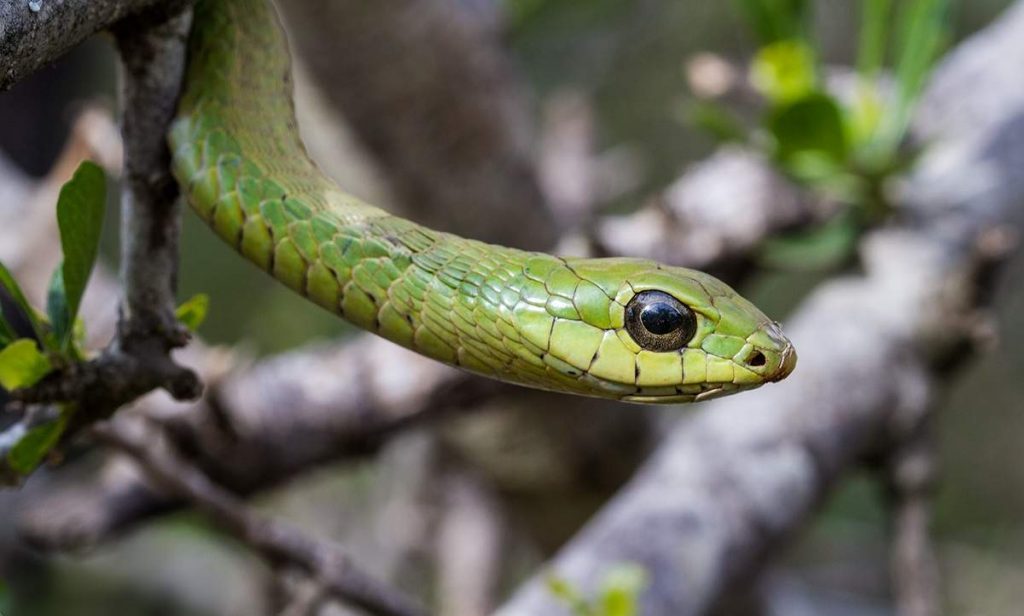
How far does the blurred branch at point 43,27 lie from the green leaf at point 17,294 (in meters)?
0.21

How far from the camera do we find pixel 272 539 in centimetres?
151

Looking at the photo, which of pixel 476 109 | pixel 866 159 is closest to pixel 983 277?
pixel 866 159

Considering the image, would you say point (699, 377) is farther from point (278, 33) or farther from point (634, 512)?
point (634, 512)

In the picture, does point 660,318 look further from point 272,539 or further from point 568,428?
point 568,428

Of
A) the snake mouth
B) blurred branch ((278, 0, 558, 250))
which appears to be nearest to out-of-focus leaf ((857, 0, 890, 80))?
blurred branch ((278, 0, 558, 250))

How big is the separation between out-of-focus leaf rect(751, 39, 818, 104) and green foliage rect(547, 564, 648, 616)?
137 cm

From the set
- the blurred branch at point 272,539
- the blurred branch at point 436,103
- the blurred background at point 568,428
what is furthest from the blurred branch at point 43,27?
the blurred branch at point 436,103

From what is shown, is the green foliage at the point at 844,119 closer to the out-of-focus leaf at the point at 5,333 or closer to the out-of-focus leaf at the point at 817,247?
the out-of-focus leaf at the point at 817,247

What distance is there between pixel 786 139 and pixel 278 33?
4.60 ft

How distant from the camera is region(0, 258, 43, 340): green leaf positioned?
0.92m

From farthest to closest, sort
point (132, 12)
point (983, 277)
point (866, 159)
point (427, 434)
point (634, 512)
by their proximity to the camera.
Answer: point (427, 434) → point (866, 159) → point (983, 277) → point (634, 512) → point (132, 12)

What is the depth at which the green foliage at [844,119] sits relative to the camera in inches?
92.6

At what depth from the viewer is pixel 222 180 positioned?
983 mm

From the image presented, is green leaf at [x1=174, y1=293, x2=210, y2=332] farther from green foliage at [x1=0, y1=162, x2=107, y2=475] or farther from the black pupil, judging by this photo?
the black pupil
